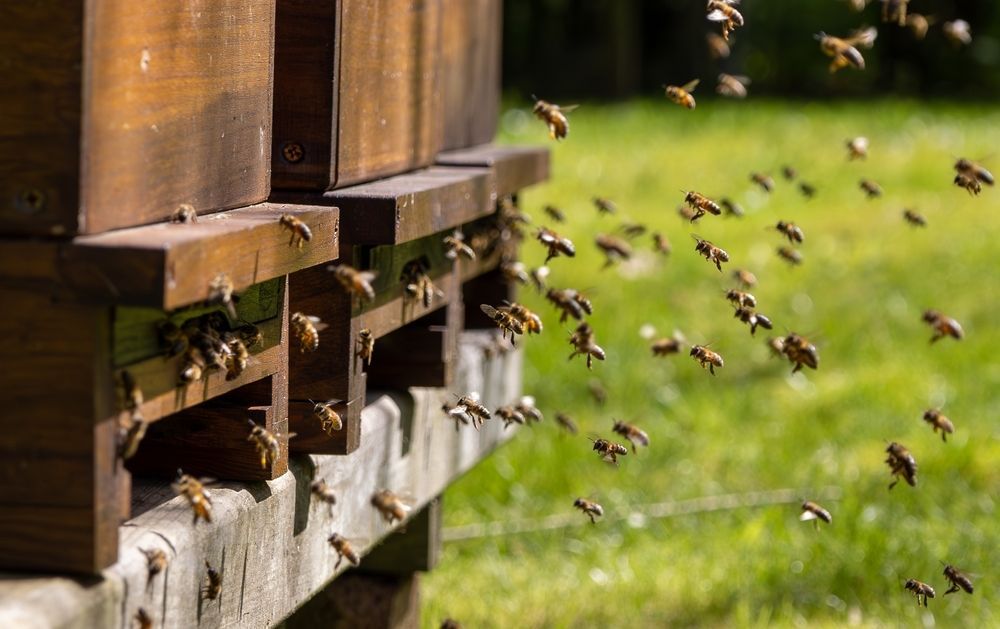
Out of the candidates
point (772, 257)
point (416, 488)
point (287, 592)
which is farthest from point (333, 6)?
point (772, 257)

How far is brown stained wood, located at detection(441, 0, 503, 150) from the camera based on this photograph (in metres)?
3.07

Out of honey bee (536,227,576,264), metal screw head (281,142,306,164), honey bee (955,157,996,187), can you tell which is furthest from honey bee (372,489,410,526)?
honey bee (955,157,996,187)

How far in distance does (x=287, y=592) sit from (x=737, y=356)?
416 centimetres

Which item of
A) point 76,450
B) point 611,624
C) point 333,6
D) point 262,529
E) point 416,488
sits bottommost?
point 611,624

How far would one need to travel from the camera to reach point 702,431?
17.2 feet

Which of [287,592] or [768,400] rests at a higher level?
[287,592]

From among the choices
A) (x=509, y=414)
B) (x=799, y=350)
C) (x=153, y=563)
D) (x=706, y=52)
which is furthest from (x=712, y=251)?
(x=706, y=52)

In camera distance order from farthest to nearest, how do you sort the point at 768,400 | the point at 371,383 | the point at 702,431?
the point at 768,400 → the point at 702,431 → the point at 371,383

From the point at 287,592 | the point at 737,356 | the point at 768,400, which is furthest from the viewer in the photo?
the point at 737,356

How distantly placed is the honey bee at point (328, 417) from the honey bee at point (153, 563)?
49 centimetres

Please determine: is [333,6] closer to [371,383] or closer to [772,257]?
[371,383]

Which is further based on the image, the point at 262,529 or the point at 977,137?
the point at 977,137

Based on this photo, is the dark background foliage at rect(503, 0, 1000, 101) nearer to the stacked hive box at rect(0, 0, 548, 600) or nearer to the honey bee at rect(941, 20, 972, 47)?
the honey bee at rect(941, 20, 972, 47)

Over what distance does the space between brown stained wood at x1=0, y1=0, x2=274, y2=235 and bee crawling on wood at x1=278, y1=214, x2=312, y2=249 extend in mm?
99
